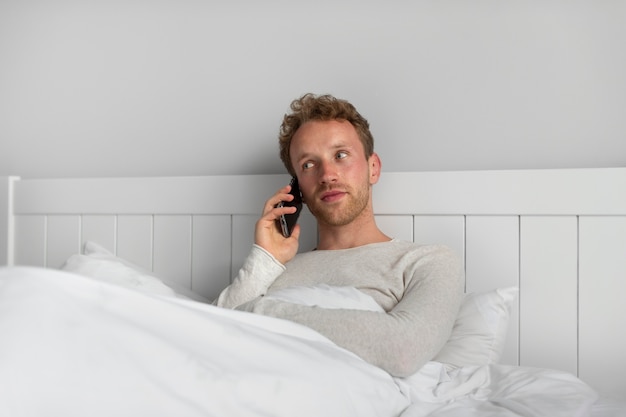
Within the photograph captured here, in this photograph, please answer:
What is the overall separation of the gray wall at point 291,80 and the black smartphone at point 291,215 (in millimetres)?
264

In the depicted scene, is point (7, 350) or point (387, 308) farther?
point (387, 308)

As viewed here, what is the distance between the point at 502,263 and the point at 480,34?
0.60 metres

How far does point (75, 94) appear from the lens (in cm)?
217

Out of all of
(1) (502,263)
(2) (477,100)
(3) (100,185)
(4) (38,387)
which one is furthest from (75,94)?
(4) (38,387)

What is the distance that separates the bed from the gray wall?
0.44 feet

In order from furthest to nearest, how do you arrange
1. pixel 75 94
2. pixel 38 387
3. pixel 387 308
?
pixel 75 94
pixel 387 308
pixel 38 387

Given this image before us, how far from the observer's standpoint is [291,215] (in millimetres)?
1659

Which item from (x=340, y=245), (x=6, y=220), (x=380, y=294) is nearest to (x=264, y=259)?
(x=340, y=245)

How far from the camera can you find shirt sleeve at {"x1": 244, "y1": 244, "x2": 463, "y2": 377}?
1.12 metres

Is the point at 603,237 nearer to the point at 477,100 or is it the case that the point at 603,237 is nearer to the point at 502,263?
the point at 502,263

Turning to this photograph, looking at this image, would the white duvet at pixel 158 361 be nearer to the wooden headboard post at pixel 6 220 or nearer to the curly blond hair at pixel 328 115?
the curly blond hair at pixel 328 115

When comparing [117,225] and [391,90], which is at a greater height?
[391,90]

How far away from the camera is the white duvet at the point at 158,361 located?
657 millimetres

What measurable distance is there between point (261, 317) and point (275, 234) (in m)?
0.68
